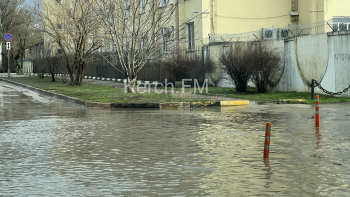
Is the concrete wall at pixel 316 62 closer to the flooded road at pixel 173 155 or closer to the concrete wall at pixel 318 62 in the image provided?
the concrete wall at pixel 318 62

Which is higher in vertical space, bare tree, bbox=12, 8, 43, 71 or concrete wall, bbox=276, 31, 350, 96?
bare tree, bbox=12, 8, 43, 71

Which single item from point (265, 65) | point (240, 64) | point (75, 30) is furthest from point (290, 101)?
point (75, 30)

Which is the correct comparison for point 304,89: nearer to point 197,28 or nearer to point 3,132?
point 197,28

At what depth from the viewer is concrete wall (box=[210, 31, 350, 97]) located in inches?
930

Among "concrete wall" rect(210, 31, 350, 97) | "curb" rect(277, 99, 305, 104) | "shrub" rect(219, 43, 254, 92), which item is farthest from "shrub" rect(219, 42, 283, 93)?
"curb" rect(277, 99, 305, 104)

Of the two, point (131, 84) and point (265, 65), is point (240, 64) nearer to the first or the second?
point (265, 65)

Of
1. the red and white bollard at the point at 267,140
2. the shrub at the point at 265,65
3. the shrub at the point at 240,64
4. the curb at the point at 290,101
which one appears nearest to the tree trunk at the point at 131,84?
the shrub at the point at 240,64

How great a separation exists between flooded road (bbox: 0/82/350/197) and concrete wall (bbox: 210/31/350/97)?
627cm

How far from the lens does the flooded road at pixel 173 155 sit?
7582mm

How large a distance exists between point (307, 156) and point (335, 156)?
18.7 inches

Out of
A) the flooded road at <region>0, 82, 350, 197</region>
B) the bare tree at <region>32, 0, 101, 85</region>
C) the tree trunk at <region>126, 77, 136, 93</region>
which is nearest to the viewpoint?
the flooded road at <region>0, 82, 350, 197</region>

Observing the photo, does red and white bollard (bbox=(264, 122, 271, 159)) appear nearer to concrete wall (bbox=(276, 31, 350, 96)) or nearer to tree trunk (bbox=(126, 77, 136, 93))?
concrete wall (bbox=(276, 31, 350, 96))

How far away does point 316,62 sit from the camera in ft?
82.5

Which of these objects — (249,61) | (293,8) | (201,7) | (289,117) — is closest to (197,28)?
(201,7)
